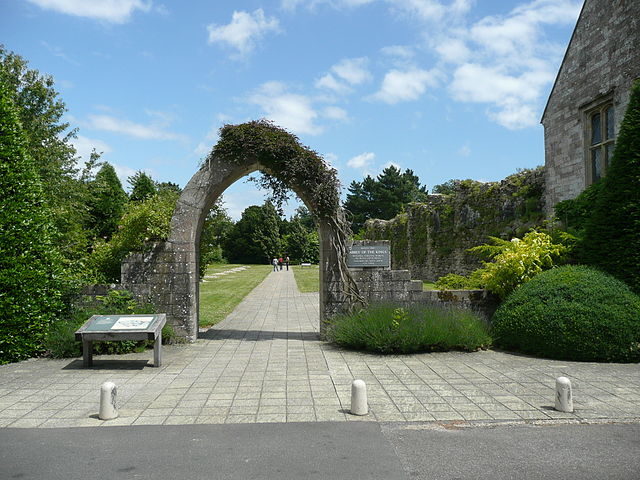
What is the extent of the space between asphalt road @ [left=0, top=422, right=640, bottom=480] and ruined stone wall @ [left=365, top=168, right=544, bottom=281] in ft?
47.8

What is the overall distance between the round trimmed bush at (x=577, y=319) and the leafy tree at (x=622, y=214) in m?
0.42

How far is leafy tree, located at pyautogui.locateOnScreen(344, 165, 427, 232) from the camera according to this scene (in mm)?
64750

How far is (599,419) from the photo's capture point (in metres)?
5.36

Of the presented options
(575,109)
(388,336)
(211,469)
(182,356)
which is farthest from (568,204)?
(211,469)

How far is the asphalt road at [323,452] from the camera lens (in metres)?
4.03

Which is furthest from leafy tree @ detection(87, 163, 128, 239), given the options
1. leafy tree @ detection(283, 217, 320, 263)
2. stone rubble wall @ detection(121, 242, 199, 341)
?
leafy tree @ detection(283, 217, 320, 263)

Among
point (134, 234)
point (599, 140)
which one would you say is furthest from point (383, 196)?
point (134, 234)

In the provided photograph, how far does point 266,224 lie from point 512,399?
212 feet

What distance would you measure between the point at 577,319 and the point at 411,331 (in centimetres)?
275

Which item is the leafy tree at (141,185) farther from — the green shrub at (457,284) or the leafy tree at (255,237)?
the leafy tree at (255,237)

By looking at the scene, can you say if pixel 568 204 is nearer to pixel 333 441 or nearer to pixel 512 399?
pixel 512 399

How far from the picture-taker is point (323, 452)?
14.6 ft

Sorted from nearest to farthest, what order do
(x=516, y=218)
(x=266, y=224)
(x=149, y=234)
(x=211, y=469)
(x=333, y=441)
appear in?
(x=211, y=469), (x=333, y=441), (x=149, y=234), (x=516, y=218), (x=266, y=224)

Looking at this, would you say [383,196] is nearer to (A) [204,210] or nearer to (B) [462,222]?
(B) [462,222]
